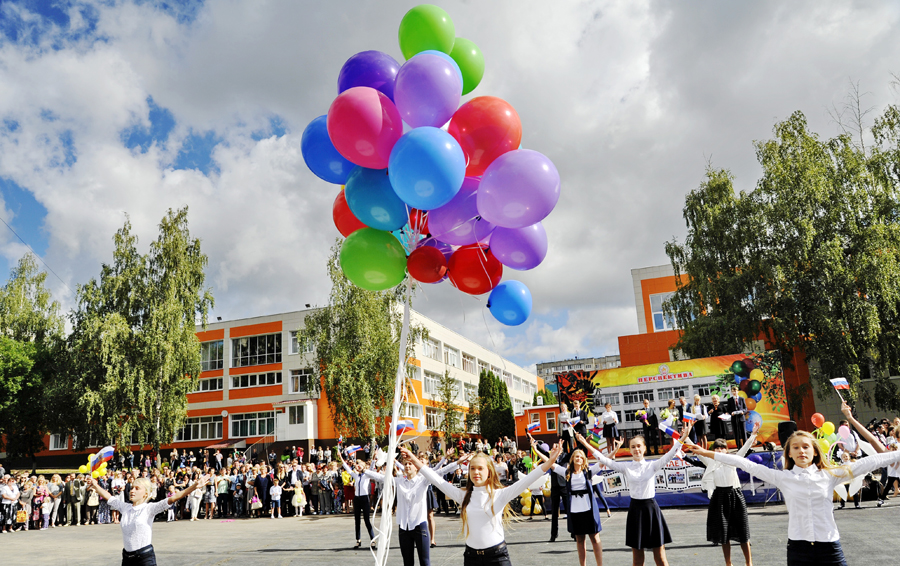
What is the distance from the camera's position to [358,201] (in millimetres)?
5598

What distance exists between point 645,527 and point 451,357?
151 ft

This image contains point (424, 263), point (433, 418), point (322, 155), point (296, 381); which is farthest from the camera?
A: point (433, 418)

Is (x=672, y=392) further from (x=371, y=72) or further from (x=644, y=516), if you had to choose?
(x=371, y=72)

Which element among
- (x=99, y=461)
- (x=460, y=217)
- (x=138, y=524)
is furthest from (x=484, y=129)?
(x=99, y=461)

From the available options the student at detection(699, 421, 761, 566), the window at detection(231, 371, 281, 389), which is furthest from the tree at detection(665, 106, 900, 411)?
the window at detection(231, 371, 281, 389)

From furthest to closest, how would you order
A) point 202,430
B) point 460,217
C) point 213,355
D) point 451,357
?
point 451,357
point 213,355
point 202,430
point 460,217

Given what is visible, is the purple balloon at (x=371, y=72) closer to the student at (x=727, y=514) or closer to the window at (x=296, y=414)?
the student at (x=727, y=514)

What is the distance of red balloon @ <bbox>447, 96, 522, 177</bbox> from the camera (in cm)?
555

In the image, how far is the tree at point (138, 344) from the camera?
28.7 metres

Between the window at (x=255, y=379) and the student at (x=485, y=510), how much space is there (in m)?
37.9

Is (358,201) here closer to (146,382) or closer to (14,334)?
(146,382)

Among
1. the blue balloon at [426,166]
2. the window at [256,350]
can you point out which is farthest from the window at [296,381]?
the blue balloon at [426,166]

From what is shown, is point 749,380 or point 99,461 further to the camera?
point 749,380

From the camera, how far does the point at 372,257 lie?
5773 millimetres
